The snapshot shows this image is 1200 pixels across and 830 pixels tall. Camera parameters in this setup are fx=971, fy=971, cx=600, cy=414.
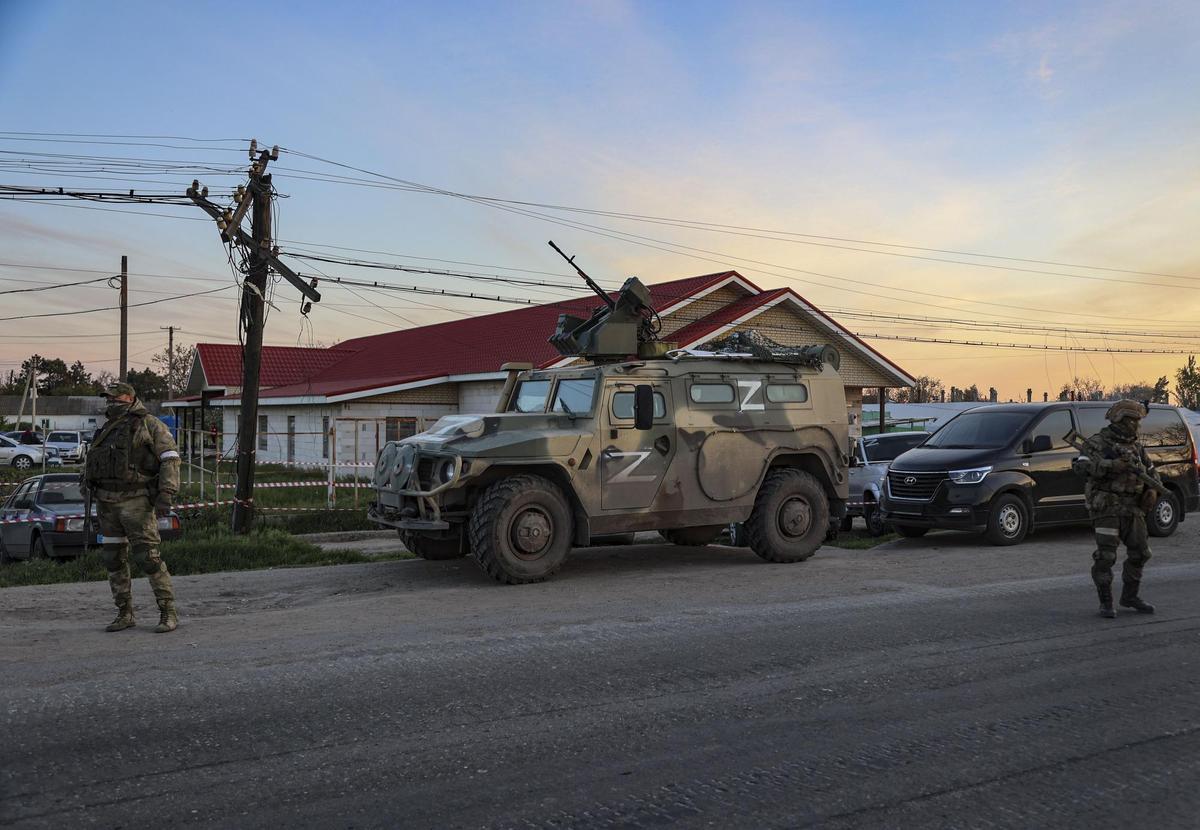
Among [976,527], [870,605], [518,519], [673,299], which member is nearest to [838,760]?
[870,605]

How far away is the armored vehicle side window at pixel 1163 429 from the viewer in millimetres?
14086

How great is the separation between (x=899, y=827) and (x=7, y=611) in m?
7.90

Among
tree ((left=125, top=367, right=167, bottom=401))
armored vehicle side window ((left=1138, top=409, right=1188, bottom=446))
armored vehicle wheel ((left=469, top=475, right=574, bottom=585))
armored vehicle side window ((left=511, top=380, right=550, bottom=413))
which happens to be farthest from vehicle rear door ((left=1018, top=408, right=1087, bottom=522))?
tree ((left=125, top=367, right=167, bottom=401))

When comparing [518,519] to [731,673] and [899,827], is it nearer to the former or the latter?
[731,673]

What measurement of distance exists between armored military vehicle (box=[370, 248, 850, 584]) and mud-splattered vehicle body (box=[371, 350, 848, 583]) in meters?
0.01

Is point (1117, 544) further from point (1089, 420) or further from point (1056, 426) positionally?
point (1089, 420)

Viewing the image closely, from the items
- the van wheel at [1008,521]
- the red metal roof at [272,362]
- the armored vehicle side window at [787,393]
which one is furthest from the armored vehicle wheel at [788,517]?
the red metal roof at [272,362]

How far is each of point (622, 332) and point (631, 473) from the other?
6.90 ft

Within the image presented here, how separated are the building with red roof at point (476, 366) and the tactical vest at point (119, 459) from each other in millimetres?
14907

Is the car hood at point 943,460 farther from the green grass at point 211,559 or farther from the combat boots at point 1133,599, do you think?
the green grass at point 211,559

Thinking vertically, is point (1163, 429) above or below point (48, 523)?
above

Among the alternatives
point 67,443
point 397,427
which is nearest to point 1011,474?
point 397,427

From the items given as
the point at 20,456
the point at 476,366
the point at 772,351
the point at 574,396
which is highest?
the point at 476,366

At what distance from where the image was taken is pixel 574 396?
34.3 ft
